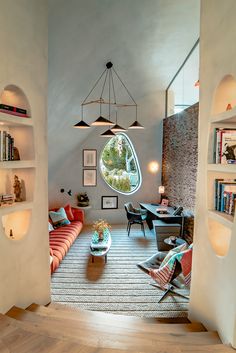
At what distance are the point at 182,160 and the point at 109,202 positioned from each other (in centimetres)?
298

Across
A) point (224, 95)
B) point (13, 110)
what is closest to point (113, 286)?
point (13, 110)

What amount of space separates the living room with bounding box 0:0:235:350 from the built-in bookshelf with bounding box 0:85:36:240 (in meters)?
0.01

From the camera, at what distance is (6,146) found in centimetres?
245

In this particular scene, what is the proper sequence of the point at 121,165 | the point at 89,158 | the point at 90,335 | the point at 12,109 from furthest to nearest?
the point at 121,165, the point at 89,158, the point at 12,109, the point at 90,335

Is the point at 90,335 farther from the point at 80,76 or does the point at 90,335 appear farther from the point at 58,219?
the point at 58,219

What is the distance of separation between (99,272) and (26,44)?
4.08 meters

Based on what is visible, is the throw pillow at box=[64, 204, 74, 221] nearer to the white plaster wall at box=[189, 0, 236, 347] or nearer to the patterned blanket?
the patterned blanket

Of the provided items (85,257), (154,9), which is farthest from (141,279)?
(154,9)

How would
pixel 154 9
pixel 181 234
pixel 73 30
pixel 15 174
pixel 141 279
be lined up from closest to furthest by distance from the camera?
pixel 15 174 < pixel 73 30 < pixel 154 9 < pixel 141 279 < pixel 181 234

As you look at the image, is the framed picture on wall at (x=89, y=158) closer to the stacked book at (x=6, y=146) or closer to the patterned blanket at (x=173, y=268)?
the patterned blanket at (x=173, y=268)

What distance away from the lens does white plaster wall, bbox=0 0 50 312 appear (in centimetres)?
228

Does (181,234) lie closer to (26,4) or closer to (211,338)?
(211,338)

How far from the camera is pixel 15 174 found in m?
2.76

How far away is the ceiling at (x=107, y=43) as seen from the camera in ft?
11.9
